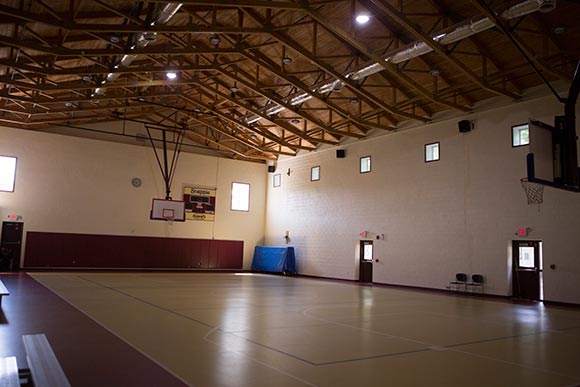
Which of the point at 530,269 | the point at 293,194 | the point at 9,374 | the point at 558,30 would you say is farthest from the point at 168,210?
the point at 9,374

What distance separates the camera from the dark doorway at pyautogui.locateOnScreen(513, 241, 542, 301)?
15812 mm

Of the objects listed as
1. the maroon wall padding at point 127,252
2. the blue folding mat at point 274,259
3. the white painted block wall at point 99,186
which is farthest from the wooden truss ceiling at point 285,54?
the blue folding mat at point 274,259

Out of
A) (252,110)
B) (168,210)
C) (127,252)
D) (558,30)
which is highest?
(558,30)

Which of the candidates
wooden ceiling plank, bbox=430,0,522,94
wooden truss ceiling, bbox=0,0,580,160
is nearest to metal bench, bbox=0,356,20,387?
wooden truss ceiling, bbox=0,0,580,160

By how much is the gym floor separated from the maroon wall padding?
11.8 meters

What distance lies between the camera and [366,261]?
2258 centimetres

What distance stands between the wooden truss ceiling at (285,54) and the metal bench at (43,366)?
8.66 metres

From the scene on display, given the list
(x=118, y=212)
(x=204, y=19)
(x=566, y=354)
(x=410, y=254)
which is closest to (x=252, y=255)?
(x=118, y=212)

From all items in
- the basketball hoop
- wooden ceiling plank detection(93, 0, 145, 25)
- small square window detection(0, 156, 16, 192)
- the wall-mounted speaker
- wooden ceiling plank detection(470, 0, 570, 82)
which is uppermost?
wooden ceiling plank detection(93, 0, 145, 25)

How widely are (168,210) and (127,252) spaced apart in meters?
3.36

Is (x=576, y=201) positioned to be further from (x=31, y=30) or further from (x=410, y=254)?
(x=31, y=30)

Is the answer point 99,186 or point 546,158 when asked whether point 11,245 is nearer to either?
point 99,186

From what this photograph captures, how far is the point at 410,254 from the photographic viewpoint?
784 inches

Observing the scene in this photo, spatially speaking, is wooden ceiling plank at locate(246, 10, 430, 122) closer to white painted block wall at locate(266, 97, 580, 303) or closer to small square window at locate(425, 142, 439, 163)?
small square window at locate(425, 142, 439, 163)
